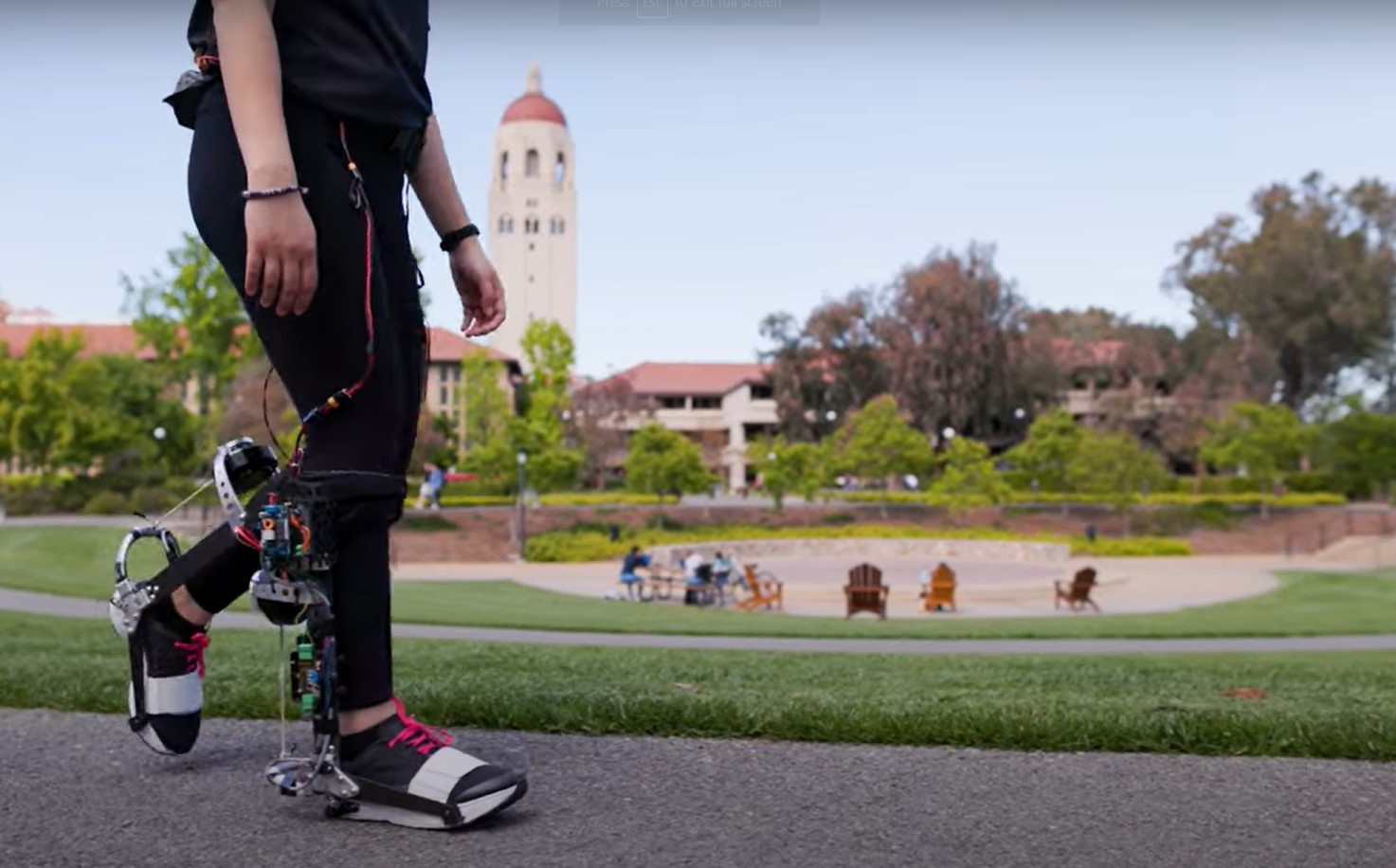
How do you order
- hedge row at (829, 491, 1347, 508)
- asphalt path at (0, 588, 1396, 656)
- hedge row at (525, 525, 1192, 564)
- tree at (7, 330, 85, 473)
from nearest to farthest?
asphalt path at (0, 588, 1396, 656) < hedge row at (525, 525, 1192, 564) < tree at (7, 330, 85, 473) < hedge row at (829, 491, 1347, 508)

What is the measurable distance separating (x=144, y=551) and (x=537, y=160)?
11119cm

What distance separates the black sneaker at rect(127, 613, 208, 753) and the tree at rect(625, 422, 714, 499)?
44.2 meters

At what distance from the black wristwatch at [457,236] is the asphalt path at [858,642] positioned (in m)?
10.3

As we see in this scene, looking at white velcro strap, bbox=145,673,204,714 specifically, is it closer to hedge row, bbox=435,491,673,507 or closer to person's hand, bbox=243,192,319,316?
person's hand, bbox=243,192,319,316

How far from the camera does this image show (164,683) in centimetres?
254

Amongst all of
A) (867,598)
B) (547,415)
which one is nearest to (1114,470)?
(547,415)

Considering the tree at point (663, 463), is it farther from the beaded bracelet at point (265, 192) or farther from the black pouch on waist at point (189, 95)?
the beaded bracelet at point (265, 192)

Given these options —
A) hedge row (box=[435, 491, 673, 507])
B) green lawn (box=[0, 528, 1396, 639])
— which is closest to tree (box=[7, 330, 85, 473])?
hedge row (box=[435, 491, 673, 507])

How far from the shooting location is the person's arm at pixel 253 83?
2188 mm

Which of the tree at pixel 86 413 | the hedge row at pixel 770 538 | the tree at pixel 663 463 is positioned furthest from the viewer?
the tree at pixel 86 413

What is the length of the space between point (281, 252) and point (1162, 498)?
5276 cm

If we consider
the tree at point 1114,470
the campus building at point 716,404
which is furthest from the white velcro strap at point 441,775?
the campus building at point 716,404

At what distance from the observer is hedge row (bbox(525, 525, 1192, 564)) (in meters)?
37.3

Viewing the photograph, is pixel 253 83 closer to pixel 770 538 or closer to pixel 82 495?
pixel 770 538
